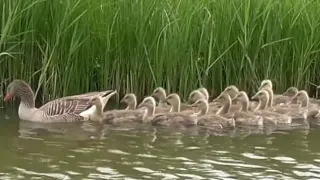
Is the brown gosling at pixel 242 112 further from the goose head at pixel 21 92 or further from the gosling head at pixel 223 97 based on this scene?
the goose head at pixel 21 92

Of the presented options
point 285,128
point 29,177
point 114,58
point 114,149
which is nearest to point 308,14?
point 285,128

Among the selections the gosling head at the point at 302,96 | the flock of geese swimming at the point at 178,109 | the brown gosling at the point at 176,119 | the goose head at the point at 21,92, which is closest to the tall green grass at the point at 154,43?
the goose head at the point at 21,92

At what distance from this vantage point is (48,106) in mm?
12266

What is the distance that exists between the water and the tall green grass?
112 centimetres

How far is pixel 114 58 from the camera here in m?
13.1

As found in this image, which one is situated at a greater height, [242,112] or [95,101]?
[95,101]

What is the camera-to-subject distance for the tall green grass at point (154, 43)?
12562 millimetres

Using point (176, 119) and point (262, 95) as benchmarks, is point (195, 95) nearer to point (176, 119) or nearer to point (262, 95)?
point (176, 119)

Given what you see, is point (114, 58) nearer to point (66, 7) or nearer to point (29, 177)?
point (66, 7)

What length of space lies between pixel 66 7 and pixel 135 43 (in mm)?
1305

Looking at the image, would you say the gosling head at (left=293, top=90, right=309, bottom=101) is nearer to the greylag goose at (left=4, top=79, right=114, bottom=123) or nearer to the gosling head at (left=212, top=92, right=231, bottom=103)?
the gosling head at (left=212, top=92, right=231, bottom=103)

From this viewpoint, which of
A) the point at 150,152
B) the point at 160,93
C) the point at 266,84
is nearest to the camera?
the point at 150,152

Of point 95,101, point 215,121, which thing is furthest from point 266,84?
point 95,101

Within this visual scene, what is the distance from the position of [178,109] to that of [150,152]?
90.4 inches
